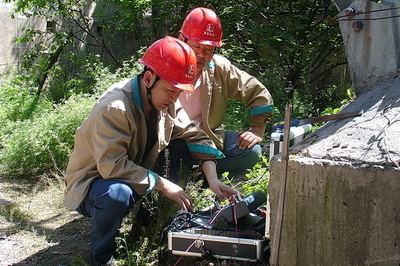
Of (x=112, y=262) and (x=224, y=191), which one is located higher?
(x=224, y=191)

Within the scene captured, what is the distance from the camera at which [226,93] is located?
4105mm

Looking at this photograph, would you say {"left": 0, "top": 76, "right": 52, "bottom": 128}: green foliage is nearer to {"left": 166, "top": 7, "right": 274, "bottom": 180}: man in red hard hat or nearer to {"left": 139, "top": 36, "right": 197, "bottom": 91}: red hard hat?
{"left": 166, "top": 7, "right": 274, "bottom": 180}: man in red hard hat

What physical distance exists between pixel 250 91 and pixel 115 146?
5.28 ft

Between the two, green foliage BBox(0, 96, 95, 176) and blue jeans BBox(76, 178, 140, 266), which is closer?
blue jeans BBox(76, 178, 140, 266)

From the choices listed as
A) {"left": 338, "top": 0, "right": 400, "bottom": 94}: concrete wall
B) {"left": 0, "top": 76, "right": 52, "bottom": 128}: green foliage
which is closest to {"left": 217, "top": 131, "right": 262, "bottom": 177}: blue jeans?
{"left": 338, "top": 0, "right": 400, "bottom": 94}: concrete wall

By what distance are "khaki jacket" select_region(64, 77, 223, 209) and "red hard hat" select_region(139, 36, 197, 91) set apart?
21cm

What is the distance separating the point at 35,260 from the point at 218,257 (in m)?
1.33

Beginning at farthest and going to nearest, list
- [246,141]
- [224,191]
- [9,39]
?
[9,39]
[246,141]
[224,191]

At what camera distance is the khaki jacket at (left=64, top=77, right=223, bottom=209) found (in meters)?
2.82

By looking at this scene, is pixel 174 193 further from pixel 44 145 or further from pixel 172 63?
pixel 44 145

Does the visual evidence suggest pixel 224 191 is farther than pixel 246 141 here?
No

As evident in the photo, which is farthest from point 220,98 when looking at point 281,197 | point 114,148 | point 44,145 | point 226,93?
point 44,145

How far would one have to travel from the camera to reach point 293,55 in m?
7.72

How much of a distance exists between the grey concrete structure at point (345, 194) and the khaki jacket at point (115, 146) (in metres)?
0.87
